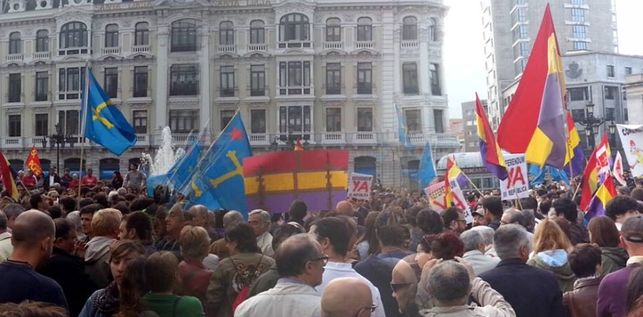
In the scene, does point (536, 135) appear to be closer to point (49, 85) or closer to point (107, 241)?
point (107, 241)

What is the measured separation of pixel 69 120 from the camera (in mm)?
42594

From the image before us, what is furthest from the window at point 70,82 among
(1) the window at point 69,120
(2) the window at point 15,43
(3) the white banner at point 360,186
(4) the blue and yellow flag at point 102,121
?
(3) the white banner at point 360,186

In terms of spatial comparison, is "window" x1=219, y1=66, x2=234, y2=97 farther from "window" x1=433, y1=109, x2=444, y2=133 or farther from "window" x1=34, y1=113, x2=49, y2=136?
"window" x1=433, y1=109, x2=444, y2=133

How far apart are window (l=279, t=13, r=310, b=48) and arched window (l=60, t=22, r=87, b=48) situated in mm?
12889

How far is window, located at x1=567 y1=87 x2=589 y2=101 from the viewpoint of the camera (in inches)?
2512

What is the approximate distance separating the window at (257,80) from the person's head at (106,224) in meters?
36.1

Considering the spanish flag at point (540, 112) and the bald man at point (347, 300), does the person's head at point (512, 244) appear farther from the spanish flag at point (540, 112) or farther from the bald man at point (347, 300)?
the spanish flag at point (540, 112)

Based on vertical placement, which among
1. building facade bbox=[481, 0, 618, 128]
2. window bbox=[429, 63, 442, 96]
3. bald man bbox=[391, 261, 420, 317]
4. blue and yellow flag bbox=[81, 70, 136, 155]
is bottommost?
bald man bbox=[391, 261, 420, 317]

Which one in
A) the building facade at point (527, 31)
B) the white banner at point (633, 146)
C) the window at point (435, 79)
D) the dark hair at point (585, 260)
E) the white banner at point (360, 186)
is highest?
the building facade at point (527, 31)

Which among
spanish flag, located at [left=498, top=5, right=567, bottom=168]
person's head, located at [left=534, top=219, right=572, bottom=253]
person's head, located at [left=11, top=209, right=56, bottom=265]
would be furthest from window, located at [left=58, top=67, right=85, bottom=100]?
person's head, located at [left=534, top=219, right=572, bottom=253]

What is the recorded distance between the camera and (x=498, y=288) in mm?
4469

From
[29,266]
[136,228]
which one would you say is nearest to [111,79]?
[136,228]

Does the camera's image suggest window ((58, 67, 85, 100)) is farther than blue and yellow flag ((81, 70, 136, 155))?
Yes

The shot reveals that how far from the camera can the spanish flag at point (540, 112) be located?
926cm
